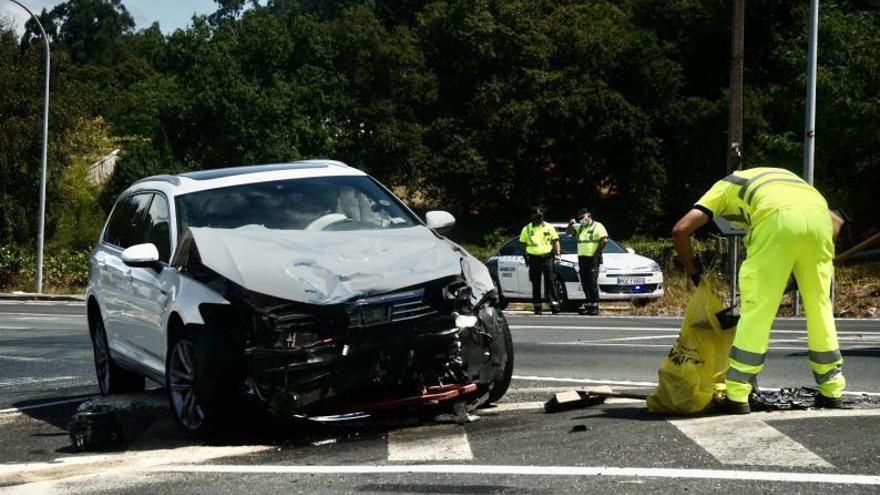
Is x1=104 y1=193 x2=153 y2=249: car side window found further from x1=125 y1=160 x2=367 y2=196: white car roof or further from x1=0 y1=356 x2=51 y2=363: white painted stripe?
x1=0 y1=356 x2=51 y2=363: white painted stripe

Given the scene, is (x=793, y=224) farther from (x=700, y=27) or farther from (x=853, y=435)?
(x=700, y=27)

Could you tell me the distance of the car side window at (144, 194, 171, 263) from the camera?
8969 mm

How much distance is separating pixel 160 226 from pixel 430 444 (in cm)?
298

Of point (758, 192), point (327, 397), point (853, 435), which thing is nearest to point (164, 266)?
point (327, 397)

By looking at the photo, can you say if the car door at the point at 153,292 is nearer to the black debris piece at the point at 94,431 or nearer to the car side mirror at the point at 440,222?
the black debris piece at the point at 94,431

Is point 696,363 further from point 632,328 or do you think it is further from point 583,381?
point 632,328

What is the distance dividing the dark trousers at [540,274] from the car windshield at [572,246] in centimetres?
143

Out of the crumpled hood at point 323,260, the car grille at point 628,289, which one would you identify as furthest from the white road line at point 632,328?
the crumpled hood at point 323,260

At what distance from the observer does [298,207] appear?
9.03 m

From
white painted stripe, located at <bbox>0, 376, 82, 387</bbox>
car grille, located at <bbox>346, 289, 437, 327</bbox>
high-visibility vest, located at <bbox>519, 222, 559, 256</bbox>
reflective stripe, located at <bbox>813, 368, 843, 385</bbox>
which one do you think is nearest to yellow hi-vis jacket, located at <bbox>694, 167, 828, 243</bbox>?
reflective stripe, located at <bbox>813, 368, 843, 385</bbox>

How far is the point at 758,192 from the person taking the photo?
7.82m

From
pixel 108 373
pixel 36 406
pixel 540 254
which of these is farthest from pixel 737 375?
pixel 540 254

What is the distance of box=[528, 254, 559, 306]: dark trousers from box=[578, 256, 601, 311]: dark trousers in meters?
0.64

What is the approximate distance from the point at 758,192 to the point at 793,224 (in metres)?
0.29
